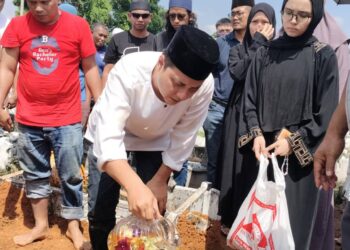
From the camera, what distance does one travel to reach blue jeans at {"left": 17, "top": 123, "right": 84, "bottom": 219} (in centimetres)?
298

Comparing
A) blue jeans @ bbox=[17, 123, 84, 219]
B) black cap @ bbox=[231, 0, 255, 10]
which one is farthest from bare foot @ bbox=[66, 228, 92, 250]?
black cap @ bbox=[231, 0, 255, 10]

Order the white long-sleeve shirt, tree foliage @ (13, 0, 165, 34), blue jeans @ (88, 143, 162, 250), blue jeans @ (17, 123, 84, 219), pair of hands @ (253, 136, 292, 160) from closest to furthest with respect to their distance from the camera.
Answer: the white long-sleeve shirt < blue jeans @ (88, 143, 162, 250) < pair of hands @ (253, 136, 292, 160) < blue jeans @ (17, 123, 84, 219) < tree foliage @ (13, 0, 165, 34)

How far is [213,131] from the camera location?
4.04m

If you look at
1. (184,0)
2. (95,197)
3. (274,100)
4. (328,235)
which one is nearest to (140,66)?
(95,197)

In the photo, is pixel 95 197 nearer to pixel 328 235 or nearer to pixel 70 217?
pixel 70 217

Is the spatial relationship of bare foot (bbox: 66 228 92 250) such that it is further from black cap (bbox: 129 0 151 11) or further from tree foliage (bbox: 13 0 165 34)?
tree foliage (bbox: 13 0 165 34)

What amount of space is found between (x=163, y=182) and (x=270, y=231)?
2.27ft

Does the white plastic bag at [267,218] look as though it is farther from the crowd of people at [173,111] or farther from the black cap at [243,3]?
the black cap at [243,3]

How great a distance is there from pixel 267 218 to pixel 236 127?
1121 millimetres

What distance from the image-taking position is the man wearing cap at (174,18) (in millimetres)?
3930

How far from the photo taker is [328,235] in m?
2.89

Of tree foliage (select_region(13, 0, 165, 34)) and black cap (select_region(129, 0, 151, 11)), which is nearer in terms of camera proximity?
black cap (select_region(129, 0, 151, 11))

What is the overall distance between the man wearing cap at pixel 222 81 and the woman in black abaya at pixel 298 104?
109 cm

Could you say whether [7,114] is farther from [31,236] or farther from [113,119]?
[113,119]
